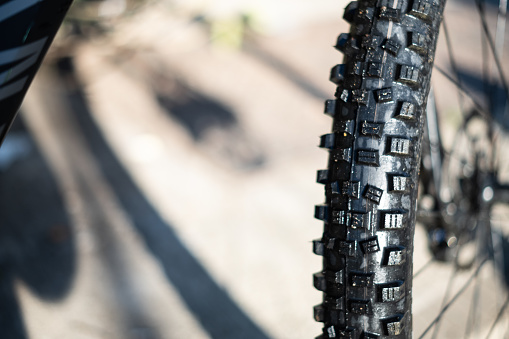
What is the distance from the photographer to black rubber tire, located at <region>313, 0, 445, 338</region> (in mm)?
631

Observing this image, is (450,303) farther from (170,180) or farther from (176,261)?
(170,180)

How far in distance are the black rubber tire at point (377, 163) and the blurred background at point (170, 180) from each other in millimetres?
756

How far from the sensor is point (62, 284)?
147cm

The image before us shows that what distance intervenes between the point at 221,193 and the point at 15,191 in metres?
0.88

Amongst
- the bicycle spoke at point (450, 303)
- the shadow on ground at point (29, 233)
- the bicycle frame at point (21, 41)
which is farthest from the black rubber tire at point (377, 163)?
the shadow on ground at point (29, 233)

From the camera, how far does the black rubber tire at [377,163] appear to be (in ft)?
2.07

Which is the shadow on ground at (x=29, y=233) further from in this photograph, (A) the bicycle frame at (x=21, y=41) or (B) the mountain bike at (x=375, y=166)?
(B) the mountain bike at (x=375, y=166)

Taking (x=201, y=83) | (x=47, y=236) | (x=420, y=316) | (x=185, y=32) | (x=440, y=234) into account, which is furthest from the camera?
(x=185, y=32)

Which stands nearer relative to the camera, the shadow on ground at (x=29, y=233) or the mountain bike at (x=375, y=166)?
the mountain bike at (x=375, y=166)

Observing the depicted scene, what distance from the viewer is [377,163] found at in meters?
0.63

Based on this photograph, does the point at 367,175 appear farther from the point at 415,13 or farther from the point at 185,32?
the point at 185,32

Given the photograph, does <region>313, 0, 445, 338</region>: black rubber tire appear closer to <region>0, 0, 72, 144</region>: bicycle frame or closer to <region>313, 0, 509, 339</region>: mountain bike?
<region>313, 0, 509, 339</region>: mountain bike

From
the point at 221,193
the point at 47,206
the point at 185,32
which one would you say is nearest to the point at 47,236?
the point at 47,206

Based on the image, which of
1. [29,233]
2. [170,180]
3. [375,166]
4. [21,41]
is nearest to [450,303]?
[375,166]
